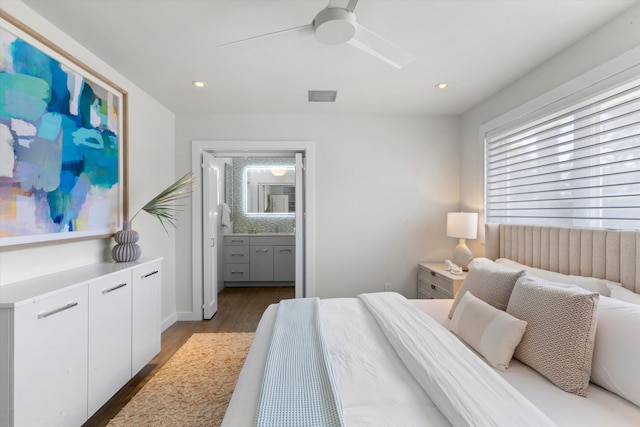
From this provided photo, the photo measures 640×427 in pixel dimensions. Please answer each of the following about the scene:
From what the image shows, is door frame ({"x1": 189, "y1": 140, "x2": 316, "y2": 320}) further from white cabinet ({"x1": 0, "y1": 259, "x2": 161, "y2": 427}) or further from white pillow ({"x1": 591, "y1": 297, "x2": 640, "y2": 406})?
white pillow ({"x1": 591, "y1": 297, "x2": 640, "y2": 406})

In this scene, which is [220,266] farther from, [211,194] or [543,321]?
[543,321]

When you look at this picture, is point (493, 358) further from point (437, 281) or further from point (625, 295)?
point (437, 281)

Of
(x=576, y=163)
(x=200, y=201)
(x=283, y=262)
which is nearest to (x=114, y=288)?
(x=200, y=201)

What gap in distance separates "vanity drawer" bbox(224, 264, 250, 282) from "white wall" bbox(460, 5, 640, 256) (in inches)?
141

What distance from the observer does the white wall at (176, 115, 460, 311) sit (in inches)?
140

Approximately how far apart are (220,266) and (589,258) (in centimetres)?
456

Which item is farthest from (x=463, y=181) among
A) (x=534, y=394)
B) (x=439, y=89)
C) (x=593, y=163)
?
(x=534, y=394)

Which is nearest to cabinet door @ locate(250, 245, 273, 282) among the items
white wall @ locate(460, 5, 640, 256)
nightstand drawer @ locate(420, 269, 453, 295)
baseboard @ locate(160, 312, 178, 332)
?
baseboard @ locate(160, 312, 178, 332)

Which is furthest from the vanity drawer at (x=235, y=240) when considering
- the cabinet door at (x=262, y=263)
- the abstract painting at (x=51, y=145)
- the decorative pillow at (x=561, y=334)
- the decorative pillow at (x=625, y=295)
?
the decorative pillow at (x=625, y=295)

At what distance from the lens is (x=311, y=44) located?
6.74 feet

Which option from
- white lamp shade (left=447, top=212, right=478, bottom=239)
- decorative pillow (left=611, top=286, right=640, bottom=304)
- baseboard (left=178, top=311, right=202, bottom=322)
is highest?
white lamp shade (left=447, top=212, right=478, bottom=239)

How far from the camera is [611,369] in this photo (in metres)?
1.14

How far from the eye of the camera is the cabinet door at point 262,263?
5012 millimetres

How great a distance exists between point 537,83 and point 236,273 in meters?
4.73
